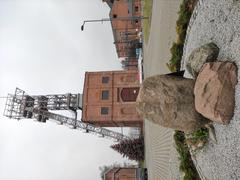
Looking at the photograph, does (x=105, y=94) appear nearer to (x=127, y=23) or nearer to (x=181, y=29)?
(x=181, y=29)

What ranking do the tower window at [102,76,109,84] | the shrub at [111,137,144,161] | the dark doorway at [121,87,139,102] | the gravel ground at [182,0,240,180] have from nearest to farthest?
the gravel ground at [182,0,240,180], the dark doorway at [121,87,139,102], the tower window at [102,76,109,84], the shrub at [111,137,144,161]

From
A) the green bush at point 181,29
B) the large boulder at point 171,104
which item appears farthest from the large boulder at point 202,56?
the green bush at point 181,29

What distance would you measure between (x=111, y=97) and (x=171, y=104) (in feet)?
92.7

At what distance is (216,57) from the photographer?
8.86m

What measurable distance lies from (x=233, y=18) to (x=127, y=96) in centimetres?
2890

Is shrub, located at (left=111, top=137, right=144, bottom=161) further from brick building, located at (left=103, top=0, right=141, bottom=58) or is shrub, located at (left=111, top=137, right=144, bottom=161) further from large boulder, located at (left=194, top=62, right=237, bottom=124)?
large boulder, located at (left=194, top=62, right=237, bottom=124)

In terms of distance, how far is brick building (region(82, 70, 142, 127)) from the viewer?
36.7 meters

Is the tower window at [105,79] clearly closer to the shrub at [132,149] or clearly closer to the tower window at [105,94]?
the tower window at [105,94]

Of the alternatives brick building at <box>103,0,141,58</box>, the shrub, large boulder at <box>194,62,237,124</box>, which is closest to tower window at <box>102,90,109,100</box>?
the shrub

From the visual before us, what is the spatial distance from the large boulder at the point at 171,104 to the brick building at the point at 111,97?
26752 mm

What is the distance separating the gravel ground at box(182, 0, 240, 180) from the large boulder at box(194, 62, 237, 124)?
0.55 ft

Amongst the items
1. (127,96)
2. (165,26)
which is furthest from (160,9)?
(127,96)

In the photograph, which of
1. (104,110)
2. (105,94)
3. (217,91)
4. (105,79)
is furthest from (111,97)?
(217,91)

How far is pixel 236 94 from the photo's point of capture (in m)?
7.38
